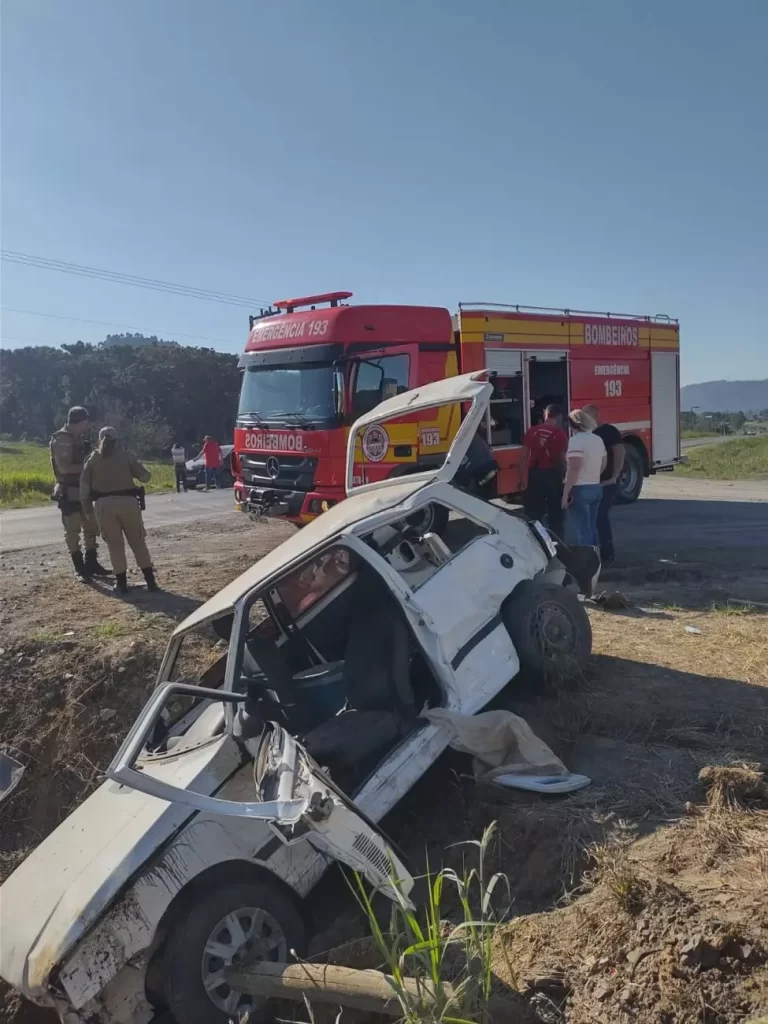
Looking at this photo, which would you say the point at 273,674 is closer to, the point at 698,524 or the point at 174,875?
the point at 174,875

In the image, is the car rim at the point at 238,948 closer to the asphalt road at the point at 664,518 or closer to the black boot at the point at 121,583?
the black boot at the point at 121,583

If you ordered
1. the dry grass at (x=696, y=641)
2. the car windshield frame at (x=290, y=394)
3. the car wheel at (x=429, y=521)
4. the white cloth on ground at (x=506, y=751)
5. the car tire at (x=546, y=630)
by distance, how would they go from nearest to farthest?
the white cloth on ground at (x=506, y=751), the car tire at (x=546, y=630), the car wheel at (x=429, y=521), the dry grass at (x=696, y=641), the car windshield frame at (x=290, y=394)

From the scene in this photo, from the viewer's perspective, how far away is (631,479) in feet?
48.2

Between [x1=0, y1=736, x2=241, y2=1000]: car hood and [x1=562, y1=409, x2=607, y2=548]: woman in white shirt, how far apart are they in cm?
486

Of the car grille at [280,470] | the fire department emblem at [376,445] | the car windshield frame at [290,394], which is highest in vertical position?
the car windshield frame at [290,394]

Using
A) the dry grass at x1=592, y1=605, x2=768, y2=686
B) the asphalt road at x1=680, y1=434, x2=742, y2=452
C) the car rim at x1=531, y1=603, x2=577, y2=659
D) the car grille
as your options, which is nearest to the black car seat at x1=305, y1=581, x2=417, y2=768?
the car rim at x1=531, y1=603, x2=577, y2=659

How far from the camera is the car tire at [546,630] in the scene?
194 inches

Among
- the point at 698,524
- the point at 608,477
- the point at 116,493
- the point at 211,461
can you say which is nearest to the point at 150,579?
the point at 116,493

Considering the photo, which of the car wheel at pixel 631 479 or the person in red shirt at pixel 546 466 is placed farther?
the car wheel at pixel 631 479

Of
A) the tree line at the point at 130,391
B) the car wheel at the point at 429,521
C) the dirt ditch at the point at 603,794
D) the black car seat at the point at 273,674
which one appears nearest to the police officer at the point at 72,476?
the dirt ditch at the point at 603,794

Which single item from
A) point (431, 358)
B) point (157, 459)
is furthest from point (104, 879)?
point (157, 459)

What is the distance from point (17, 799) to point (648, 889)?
4.60 meters

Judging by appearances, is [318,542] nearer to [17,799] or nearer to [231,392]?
[17,799]

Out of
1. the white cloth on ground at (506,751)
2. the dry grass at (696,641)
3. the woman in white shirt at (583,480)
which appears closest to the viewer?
the white cloth on ground at (506,751)
